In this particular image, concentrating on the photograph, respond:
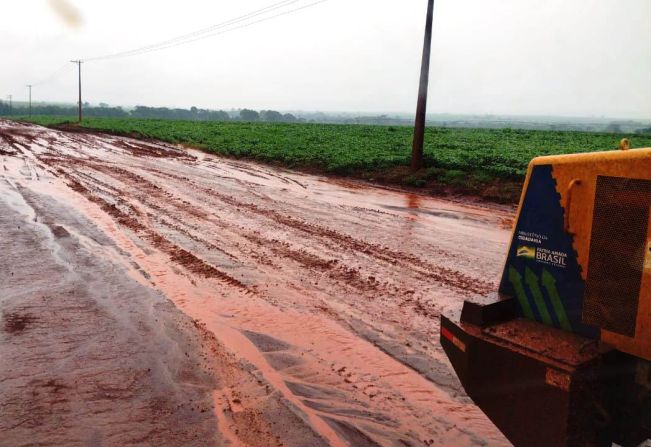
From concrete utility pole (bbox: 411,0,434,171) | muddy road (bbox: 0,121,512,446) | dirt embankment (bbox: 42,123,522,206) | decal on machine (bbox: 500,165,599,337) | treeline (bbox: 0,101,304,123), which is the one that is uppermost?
treeline (bbox: 0,101,304,123)

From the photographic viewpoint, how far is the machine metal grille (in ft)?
8.16

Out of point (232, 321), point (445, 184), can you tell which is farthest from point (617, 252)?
point (445, 184)

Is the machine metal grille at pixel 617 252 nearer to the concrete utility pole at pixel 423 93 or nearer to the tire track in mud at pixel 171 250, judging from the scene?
the tire track in mud at pixel 171 250

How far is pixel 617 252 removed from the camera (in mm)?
2562

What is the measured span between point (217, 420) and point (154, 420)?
0.47 m

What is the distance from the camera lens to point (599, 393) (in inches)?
101

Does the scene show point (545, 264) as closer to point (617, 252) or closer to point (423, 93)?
point (617, 252)

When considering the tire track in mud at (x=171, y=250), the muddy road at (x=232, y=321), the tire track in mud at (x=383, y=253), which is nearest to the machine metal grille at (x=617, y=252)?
the muddy road at (x=232, y=321)

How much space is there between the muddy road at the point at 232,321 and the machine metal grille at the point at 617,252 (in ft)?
5.09

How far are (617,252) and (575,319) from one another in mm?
454

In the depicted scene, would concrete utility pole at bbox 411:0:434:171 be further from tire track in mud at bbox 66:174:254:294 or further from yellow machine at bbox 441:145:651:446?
yellow machine at bbox 441:145:651:446

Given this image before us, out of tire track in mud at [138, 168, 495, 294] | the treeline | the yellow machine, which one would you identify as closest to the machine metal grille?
the yellow machine

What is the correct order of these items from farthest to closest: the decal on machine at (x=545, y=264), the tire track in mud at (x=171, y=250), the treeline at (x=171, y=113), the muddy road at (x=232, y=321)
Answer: the treeline at (x=171, y=113) → the tire track in mud at (x=171, y=250) → the muddy road at (x=232, y=321) → the decal on machine at (x=545, y=264)

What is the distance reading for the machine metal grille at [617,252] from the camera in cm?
249
